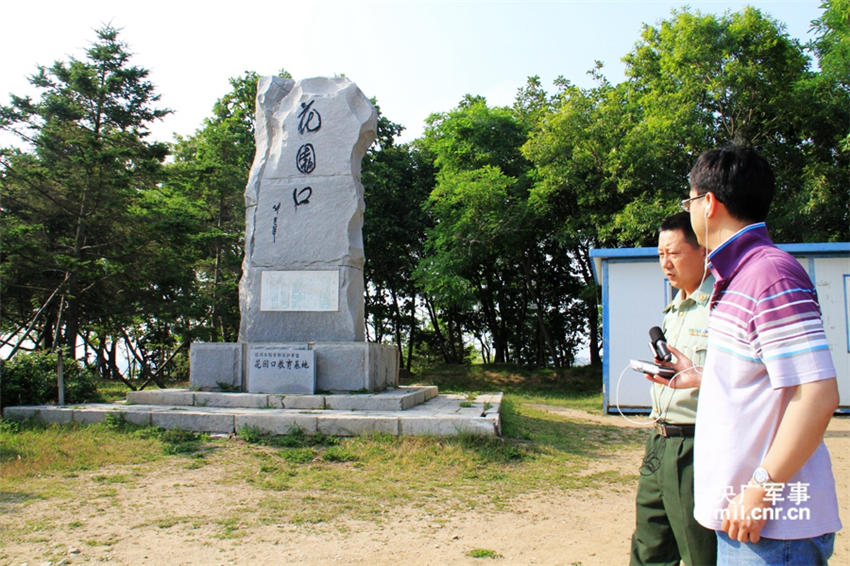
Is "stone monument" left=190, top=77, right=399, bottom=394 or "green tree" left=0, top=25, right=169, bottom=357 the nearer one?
"stone monument" left=190, top=77, right=399, bottom=394

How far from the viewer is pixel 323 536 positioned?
3248 millimetres

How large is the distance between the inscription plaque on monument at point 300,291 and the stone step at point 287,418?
1.49 metres

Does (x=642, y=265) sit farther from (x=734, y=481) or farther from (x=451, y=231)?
(x=734, y=481)

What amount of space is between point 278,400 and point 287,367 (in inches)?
18.5

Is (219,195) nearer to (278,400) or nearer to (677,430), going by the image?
(278,400)

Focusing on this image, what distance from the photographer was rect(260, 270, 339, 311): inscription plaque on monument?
24.2 feet

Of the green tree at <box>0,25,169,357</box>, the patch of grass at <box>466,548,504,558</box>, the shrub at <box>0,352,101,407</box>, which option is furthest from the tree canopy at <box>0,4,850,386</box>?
the patch of grass at <box>466,548,504,558</box>

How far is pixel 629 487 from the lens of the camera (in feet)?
14.7

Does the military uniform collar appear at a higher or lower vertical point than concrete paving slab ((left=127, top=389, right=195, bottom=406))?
higher

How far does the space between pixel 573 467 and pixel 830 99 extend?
10.8 m

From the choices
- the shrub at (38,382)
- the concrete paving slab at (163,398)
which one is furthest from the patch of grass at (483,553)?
the shrub at (38,382)

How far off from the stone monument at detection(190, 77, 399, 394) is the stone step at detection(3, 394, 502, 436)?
0.75 m

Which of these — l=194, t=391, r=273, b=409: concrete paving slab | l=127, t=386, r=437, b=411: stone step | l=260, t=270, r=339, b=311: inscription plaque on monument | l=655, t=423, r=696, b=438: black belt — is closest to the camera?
l=655, t=423, r=696, b=438: black belt

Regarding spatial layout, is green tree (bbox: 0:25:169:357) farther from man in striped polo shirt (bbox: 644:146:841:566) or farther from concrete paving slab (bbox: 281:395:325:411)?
man in striped polo shirt (bbox: 644:146:841:566)
